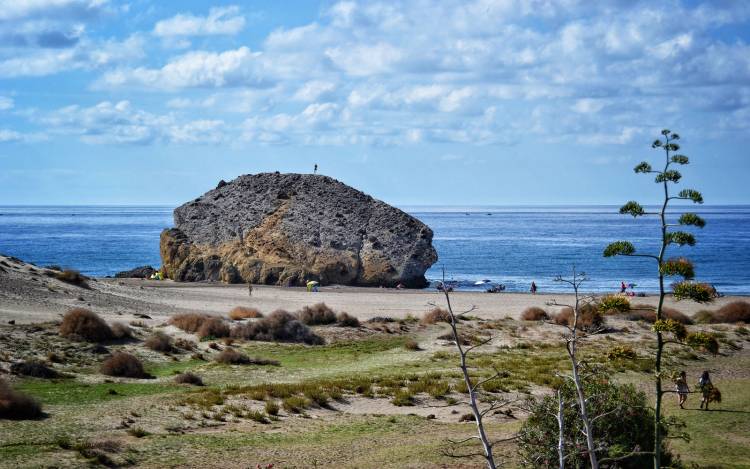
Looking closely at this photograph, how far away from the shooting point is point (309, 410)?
23.8 metres

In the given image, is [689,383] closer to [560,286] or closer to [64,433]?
[64,433]

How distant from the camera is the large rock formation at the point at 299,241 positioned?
69438 millimetres

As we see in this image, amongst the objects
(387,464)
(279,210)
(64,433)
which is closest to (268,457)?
(387,464)

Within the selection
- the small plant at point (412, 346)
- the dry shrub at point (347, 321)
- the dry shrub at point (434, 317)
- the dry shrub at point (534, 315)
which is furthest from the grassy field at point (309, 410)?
the dry shrub at point (534, 315)

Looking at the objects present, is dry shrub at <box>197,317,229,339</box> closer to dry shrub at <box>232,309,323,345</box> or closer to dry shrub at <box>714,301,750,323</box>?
dry shrub at <box>232,309,323,345</box>

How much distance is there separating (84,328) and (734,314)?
34.6 m

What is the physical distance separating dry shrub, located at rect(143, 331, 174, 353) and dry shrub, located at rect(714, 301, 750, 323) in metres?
29.8

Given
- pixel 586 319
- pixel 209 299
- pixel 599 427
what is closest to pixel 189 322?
pixel 209 299

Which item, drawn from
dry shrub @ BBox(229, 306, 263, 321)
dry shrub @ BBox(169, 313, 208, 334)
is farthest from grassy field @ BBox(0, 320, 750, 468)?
dry shrub @ BBox(229, 306, 263, 321)

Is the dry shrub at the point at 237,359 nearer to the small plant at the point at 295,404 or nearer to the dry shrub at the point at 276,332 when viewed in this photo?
the dry shrub at the point at 276,332

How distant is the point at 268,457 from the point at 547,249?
11786cm

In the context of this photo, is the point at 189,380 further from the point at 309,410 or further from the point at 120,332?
the point at 120,332

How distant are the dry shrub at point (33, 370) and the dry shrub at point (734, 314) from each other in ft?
114

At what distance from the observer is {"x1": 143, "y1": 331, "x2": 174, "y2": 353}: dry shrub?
1339 inches
